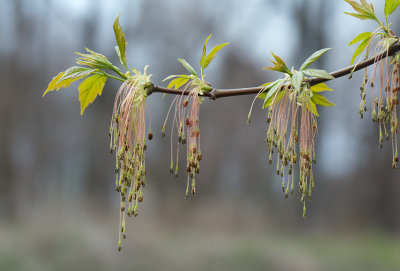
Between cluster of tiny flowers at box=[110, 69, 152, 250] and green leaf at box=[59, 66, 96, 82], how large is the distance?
58 millimetres

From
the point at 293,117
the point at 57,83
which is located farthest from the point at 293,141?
the point at 57,83

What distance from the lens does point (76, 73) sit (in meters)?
0.62

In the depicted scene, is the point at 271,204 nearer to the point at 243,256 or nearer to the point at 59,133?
the point at 243,256

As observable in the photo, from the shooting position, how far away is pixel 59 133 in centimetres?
582

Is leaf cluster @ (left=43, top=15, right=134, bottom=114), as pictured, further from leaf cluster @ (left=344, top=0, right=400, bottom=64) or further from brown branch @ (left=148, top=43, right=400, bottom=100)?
leaf cluster @ (left=344, top=0, right=400, bottom=64)

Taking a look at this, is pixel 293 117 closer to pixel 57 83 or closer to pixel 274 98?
pixel 274 98

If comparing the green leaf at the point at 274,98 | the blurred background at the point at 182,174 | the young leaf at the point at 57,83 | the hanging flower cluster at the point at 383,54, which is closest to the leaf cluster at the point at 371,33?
the hanging flower cluster at the point at 383,54

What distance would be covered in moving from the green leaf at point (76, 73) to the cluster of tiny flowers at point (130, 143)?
0.19 feet

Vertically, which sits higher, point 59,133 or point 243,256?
point 59,133

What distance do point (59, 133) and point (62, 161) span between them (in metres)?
0.37

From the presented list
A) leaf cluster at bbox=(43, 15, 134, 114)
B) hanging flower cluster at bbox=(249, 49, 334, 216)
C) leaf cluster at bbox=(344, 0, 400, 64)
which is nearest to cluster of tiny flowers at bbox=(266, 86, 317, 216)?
hanging flower cluster at bbox=(249, 49, 334, 216)

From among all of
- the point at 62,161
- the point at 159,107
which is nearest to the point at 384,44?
the point at 159,107

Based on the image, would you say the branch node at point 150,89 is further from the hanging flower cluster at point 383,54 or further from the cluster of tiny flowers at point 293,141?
the hanging flower cluster at point 383,54

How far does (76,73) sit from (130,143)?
0.13 meters
